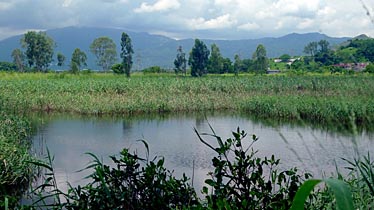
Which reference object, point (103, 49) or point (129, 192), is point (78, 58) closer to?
point (103, 49)

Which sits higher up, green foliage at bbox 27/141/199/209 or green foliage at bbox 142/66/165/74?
green foliage at bbox 142/66/165/74

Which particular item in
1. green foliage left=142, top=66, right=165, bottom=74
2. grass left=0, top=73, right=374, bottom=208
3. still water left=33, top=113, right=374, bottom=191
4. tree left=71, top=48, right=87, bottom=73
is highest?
tree left=71, top=48, right=87, bottom=73

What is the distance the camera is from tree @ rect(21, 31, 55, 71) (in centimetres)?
4922

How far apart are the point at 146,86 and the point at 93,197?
65.0 ft

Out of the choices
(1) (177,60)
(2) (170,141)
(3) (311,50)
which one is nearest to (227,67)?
(1) (177,60)

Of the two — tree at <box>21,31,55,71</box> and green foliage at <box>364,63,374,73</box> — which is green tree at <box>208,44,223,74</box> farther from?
green foliage at <box>364,63,374,73</box>

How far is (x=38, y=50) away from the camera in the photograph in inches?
1939

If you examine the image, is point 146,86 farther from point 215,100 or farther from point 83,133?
point 83,133

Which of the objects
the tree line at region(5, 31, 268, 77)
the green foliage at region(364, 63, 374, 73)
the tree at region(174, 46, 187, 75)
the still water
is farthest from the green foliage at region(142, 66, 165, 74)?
the green foliage at region(364, 63, 374, 73)

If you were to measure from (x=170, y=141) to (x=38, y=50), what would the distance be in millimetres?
41104

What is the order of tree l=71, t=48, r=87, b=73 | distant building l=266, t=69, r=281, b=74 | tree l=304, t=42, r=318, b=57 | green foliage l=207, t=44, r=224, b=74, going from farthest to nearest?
tree l=71, t=48, r=87, b=73, green foliage l=207, t=44, r=224, b=74, distant building l=266, t=69, r=281, b=74, tree l=304, t=42, r=318, b=57

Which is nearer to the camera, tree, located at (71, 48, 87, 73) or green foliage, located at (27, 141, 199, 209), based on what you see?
green foliage, located at (27, 141, 199, 209)

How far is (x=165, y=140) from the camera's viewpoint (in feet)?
38.8

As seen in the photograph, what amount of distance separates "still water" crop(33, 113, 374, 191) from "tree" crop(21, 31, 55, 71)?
35.1 m
